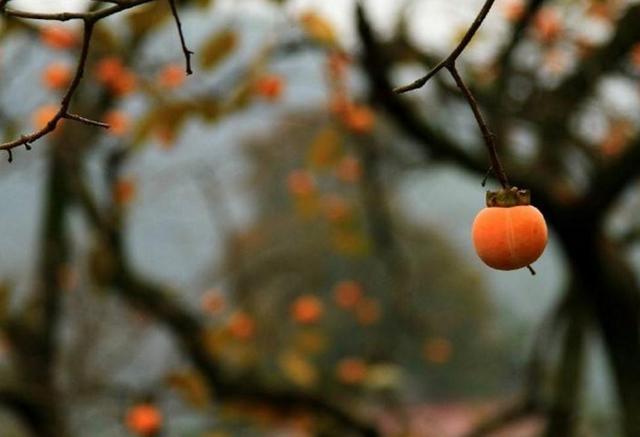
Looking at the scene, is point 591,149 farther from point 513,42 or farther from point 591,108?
point 513,42

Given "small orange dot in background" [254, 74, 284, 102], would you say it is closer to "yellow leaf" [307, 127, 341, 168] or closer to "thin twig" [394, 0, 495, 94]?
"yellow leaf" [307, 127, 341, 168]

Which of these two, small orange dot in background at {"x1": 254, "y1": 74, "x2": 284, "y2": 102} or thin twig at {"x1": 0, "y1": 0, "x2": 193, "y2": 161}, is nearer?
thin twig at {"x1": 0, "y1": 0, "x2": 193, "y2": 161}

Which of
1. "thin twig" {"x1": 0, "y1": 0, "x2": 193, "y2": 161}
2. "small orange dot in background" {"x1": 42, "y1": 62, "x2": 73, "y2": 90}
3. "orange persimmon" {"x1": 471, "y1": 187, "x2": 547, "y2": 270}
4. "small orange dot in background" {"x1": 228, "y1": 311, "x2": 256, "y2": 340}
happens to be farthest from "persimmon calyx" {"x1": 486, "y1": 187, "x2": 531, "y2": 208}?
"small orange dot in background" {"x1": 228, "y1": 311, "x2": 256, "y2": 340}

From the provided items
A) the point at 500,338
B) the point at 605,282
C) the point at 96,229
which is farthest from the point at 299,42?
the point at 500,338

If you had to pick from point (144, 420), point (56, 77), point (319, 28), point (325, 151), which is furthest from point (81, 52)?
point (56, 77)

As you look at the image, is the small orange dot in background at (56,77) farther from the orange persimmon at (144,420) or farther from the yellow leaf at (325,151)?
the orange persimmon at (144,420)

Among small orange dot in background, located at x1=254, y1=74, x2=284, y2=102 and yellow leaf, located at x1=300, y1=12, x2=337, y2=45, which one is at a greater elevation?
small orange dot in background, located at x1=254, y1=74, x2=284, y2=102
